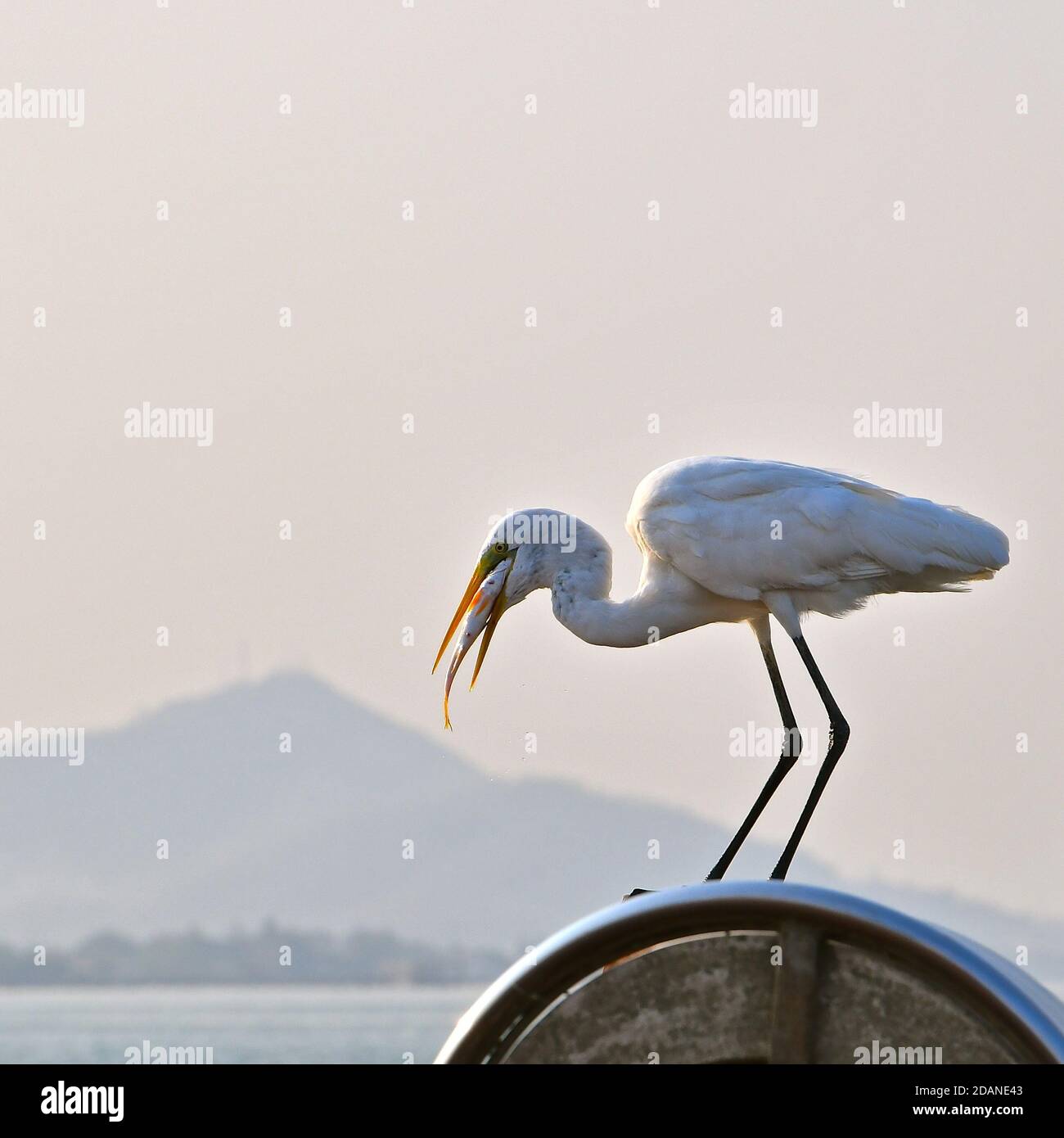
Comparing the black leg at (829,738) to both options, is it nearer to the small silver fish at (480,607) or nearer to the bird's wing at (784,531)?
the bird's wing at (784,531)

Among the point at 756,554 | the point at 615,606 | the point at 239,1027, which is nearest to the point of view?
the point at 756,554

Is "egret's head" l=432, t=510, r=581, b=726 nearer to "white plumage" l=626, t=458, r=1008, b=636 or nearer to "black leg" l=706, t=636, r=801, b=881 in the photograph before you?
"white plumage" l=626, t=458, r=1008, b=636

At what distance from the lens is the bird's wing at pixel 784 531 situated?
9.28 m

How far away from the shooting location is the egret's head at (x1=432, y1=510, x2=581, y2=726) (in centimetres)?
966

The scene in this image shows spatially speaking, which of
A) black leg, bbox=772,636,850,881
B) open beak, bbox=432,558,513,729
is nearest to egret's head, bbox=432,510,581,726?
open beak, bbox=432,558,513,729

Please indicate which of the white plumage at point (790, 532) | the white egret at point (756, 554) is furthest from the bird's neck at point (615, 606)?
the white plumage at point (790, 532)

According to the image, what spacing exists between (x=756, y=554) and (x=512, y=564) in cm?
128

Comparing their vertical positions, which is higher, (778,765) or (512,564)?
(512,564)

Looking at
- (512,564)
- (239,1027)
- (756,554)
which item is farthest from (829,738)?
(239,1027)

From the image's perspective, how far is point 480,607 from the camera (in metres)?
9.93

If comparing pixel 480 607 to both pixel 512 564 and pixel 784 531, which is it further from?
pixel 784 531

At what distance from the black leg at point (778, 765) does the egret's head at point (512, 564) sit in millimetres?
1309
